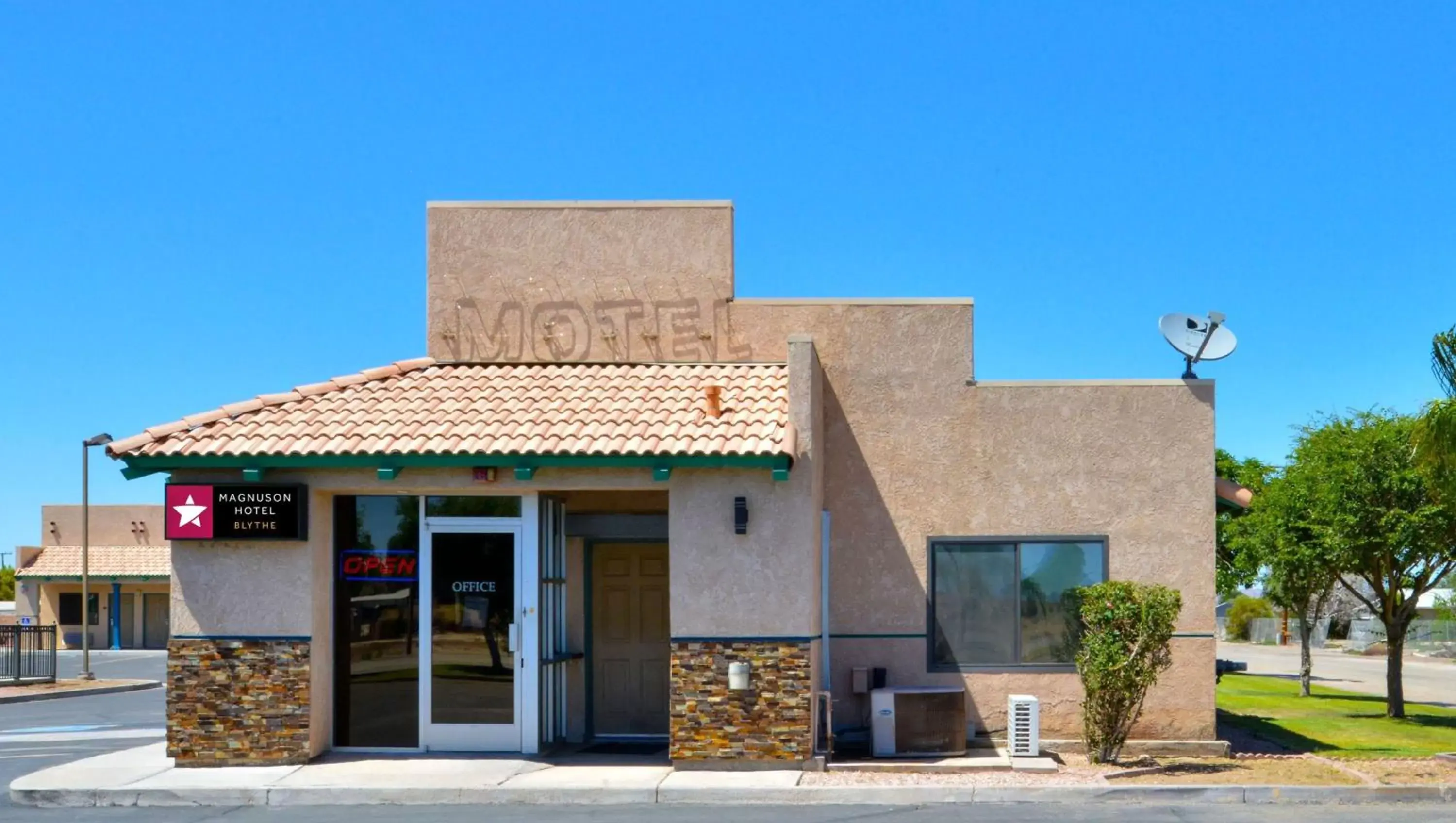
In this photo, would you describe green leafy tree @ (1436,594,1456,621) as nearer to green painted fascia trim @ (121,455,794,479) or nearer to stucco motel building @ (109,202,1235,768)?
stucco motel building @ (109,202,1235,768)

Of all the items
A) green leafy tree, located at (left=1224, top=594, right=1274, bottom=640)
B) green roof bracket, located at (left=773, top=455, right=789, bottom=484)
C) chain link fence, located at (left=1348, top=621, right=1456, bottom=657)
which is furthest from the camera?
green leafy tree, located at (left=1224, top=594, right=1274, bottom=640)

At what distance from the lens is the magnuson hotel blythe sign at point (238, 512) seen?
579 inches

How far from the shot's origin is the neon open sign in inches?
609

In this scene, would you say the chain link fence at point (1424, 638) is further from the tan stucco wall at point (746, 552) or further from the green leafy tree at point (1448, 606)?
the tan stucco wall at point (746, 552)

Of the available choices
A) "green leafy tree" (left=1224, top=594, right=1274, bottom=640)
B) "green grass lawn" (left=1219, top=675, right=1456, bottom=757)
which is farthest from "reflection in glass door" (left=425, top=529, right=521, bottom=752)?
"green leafy tree" (left=1224, top=594, right=1274, bottom=640)

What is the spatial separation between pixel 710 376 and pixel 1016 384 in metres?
3.52

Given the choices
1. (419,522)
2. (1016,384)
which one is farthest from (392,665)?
(1016,384)

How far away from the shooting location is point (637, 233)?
17.4m

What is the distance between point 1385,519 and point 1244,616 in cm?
5463

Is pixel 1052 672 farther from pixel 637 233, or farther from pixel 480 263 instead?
pixel 480 263

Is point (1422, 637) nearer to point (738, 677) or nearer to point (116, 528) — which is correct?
point (116, 528)

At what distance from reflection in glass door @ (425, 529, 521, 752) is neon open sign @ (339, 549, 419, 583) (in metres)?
0.24

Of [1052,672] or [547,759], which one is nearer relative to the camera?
[547,759]

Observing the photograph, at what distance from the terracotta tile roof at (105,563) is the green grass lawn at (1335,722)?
36.9m
